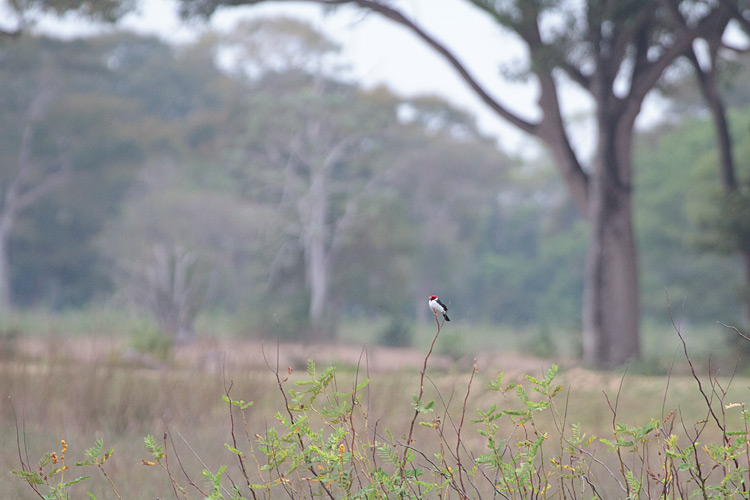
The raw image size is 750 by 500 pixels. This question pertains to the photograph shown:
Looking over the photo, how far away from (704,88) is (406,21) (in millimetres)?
4319

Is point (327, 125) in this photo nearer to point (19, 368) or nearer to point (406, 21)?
point (406, 21)

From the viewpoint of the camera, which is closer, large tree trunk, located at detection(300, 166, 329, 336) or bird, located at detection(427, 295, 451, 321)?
bird, located at detection(427, 295, 451, 321)

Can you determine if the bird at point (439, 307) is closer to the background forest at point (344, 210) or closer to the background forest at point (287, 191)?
the background forest at point (344, 210)

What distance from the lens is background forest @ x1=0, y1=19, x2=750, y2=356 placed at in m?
23.0

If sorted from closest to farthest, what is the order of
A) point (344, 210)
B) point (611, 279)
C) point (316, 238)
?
point (611, 279) → point (316, 238) → point (344, 210)

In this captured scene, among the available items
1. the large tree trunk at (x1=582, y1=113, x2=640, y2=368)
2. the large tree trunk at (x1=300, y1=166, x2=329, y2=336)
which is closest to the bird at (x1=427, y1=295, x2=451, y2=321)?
the large tree trunk at (x1=582, y1=113, x2=640, y2=368)

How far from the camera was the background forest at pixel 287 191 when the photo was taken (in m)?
23.0

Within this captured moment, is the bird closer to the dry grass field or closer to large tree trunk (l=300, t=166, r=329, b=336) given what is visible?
the dry grass field

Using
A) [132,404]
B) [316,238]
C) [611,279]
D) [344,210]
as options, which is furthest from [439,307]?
[344,210]

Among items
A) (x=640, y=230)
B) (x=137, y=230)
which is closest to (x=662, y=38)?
(x=640, y=230)

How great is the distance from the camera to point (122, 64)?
32281 millimetres

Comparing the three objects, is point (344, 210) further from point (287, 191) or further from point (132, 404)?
point (132, 404)

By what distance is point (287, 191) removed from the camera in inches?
926

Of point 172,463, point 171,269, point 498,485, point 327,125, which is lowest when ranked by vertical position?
point 172,463
